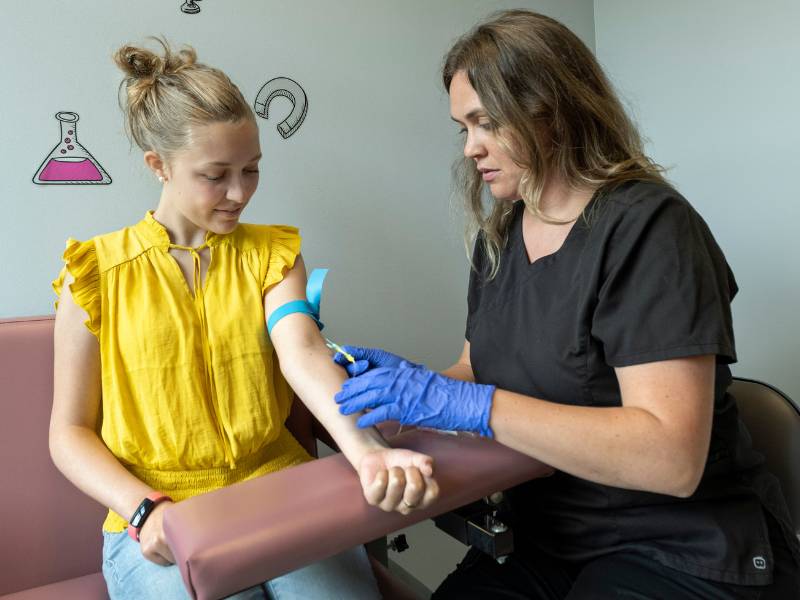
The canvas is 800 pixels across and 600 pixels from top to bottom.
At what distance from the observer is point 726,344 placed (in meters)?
1.00

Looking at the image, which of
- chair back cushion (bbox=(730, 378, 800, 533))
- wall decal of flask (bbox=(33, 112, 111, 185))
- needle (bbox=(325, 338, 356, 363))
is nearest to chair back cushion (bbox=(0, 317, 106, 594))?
wall decal of flask (bbox=(33, 112, 111, 185))

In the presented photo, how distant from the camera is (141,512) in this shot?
1.10m

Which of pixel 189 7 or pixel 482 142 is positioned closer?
pixel 482 142

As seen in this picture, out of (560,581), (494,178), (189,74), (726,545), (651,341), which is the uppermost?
(189,74)

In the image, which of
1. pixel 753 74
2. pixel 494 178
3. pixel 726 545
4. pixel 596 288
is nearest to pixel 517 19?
pixel 494 178

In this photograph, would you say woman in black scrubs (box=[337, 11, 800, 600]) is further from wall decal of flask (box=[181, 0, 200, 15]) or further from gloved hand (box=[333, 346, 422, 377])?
wall decal of flask (box=[181, 0, 200, 15])

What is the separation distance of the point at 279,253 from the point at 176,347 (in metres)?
0.28

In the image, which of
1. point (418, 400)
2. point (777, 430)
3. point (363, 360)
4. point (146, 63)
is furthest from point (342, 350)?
point (777, 430)

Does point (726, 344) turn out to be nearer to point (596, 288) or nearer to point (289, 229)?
point (596, 288)

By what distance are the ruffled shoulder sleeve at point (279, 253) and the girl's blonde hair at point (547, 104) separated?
0.47 m

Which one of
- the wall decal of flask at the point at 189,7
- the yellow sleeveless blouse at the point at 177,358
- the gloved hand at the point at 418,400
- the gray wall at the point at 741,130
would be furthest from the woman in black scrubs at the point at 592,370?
the gray wall at the point at 741,130

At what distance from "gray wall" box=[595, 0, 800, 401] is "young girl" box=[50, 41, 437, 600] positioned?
4.12 feet

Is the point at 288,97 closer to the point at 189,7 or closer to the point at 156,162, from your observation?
the point at 189,7

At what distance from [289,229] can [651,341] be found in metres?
0.79
